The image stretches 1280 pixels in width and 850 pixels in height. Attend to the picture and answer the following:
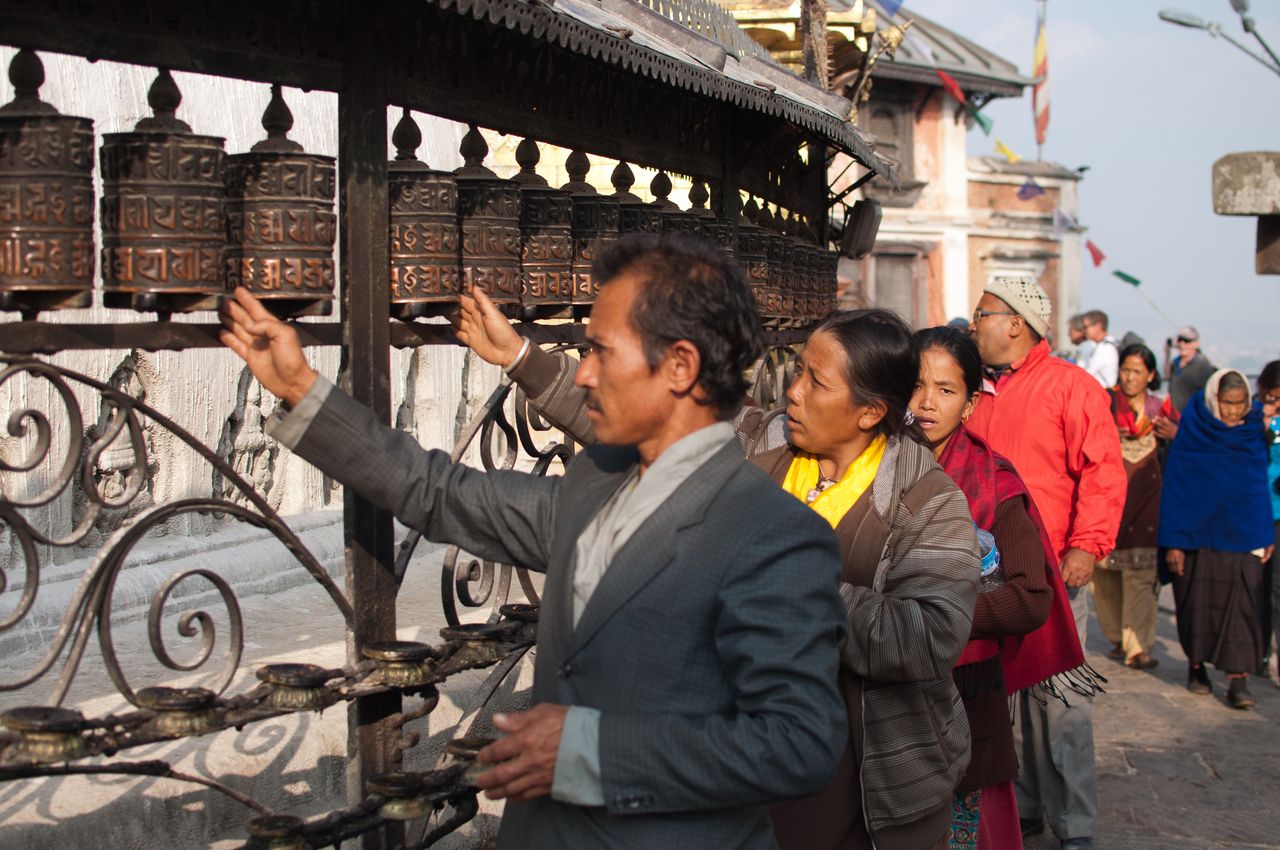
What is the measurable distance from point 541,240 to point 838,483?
101 centimetres

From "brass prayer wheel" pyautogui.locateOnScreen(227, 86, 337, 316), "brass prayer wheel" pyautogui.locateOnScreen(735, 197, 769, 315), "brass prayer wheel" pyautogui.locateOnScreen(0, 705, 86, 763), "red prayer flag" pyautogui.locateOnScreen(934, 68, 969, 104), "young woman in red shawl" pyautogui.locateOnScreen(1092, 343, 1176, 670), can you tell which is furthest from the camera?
"red prayer flag" pyautogui.locateOnScreen(934, 68, 969, 104)

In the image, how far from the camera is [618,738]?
81.8 inches

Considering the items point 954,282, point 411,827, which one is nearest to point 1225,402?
point 411,827

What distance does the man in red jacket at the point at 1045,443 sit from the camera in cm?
523

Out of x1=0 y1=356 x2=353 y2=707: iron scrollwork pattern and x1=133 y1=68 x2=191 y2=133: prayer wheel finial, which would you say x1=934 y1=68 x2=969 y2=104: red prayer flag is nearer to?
x1=133 y1=68 x2=191 y2=133: prayer wheel finial

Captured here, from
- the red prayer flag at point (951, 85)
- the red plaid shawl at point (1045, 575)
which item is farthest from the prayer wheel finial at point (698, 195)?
the red prayer flag at point (951, 85)

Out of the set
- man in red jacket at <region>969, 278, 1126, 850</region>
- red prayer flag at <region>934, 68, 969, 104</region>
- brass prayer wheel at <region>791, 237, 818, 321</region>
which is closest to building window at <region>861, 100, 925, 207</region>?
red prayer flag at <region>934, 68, 969, 104</region>

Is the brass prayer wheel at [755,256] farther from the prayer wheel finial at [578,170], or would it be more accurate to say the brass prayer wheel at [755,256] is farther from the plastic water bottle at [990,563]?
the plastic water bottle at [990,563]

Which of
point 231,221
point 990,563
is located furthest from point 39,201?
point 990,563

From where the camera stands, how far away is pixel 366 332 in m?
3.06

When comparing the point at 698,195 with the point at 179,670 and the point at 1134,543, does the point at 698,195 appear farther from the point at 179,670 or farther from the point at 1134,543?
the point at 1134,543

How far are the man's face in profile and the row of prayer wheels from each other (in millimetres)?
660

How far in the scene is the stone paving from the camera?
219 inches

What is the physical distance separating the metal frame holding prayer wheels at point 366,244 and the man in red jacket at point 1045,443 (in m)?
1.69
